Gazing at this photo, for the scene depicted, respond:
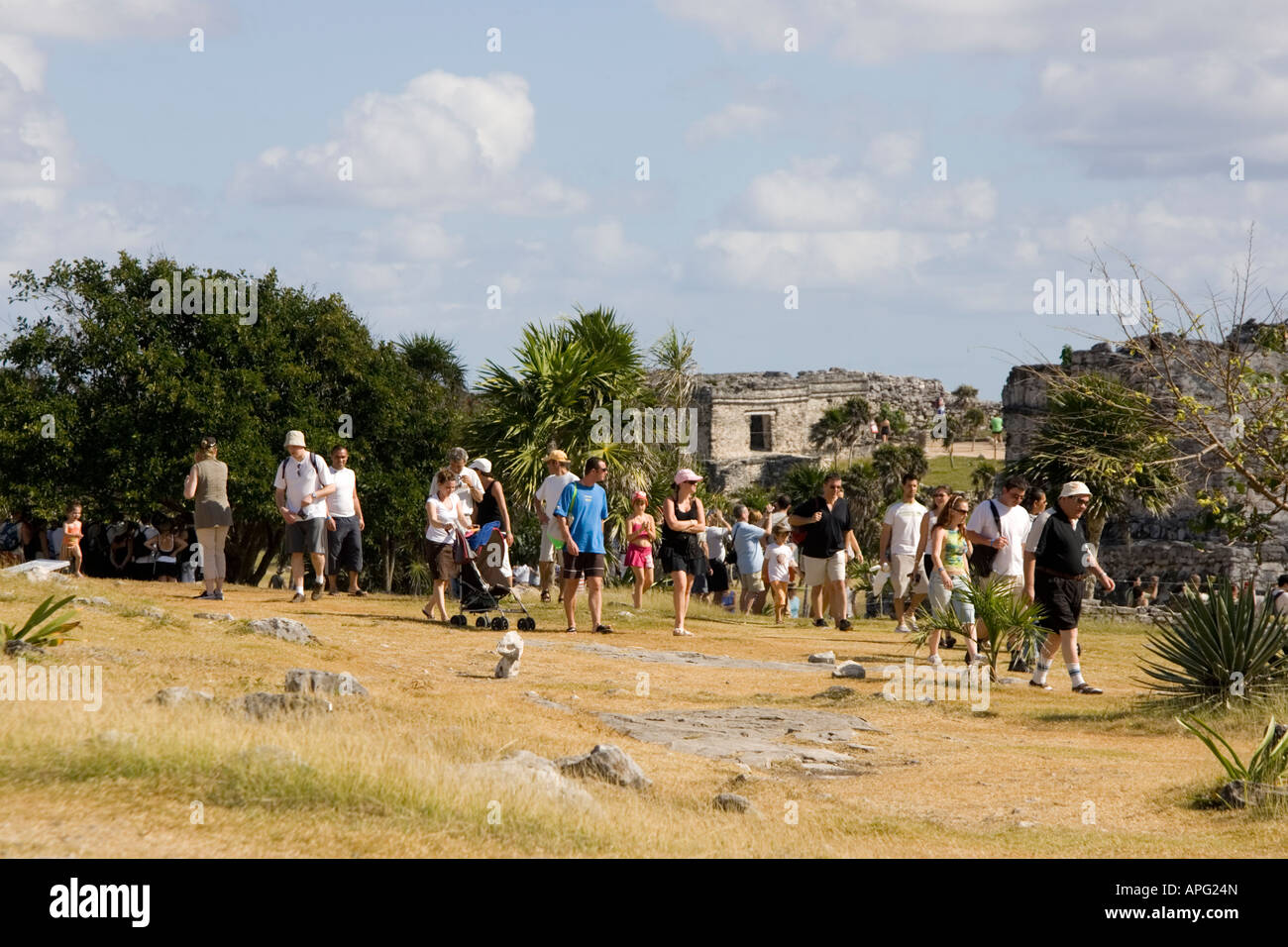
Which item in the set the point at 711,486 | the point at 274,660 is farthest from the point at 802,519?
the point at 711,486

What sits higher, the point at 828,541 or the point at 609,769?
the point at 828,541

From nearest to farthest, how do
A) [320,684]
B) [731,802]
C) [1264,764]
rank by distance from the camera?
[731,802] → [1264,764] → [320,684]

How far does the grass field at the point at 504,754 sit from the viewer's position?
17.8 feet

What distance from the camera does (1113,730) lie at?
381 inches

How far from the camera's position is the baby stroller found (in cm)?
1278

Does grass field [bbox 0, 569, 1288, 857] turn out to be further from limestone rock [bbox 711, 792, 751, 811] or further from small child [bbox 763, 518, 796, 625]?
small child [bbox 763, 518, 796, 625]

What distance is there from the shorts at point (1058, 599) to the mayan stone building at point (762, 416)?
127 feet

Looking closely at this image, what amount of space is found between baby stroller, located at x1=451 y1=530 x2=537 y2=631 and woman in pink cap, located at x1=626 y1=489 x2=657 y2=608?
7.32 feet

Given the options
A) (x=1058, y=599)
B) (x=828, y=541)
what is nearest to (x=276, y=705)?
(x=1058, y=599)

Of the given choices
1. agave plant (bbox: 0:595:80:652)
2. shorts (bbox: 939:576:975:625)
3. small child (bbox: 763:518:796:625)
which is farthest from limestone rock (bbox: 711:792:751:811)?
small child (bbox: 763:518:796:625)

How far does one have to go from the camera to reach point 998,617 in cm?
1156

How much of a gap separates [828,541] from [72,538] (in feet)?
30.9

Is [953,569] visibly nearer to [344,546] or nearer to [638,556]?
[638,556]
